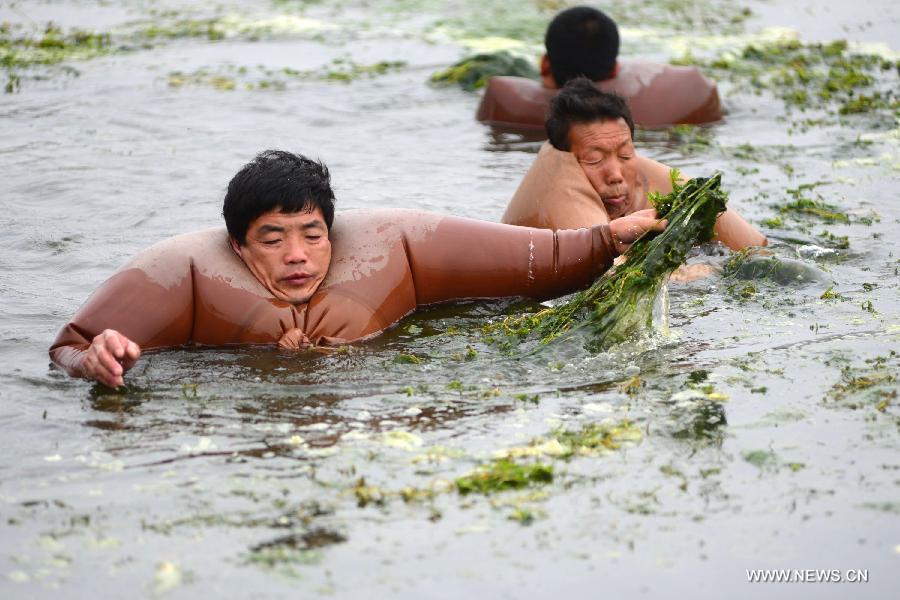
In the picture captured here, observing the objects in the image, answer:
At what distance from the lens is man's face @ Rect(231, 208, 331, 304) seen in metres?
7.00

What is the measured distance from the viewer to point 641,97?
12.5 m

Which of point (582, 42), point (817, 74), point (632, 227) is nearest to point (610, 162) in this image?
point (632, 227)

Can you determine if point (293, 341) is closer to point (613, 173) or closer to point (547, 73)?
point (613, 173)

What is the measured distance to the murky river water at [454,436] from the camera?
4863 mm

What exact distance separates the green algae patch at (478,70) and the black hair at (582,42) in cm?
215

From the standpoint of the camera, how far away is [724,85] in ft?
46.7

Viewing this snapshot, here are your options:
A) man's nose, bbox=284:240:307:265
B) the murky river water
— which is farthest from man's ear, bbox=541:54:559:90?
man's nose, bbox=284:240:307:265

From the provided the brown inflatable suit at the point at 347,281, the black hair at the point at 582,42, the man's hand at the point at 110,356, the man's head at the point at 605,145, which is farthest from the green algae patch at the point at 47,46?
the man's hand at the point at 110,356

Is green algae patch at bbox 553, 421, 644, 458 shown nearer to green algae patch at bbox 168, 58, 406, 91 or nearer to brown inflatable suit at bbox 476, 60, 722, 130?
brown inflatable suit at bbox 476, 60, 722, 130

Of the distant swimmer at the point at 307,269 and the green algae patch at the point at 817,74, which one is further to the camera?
the green algae patch at the point at 817,74

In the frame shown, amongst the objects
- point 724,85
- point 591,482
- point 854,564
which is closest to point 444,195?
point 724,85

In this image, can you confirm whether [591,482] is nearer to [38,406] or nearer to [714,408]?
[714,408]

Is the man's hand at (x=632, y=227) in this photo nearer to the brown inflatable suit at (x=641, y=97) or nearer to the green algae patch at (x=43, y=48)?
the brown inflatable suit at (x=641, y=97)

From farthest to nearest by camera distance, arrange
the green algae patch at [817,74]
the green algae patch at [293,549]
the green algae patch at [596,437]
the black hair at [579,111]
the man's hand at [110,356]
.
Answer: the green algae patch at [817,74] < the black hair at [579,111] < the man's hand at [110,356] < the green algae patch at [596,437] < the green algae patch at [293,549]
